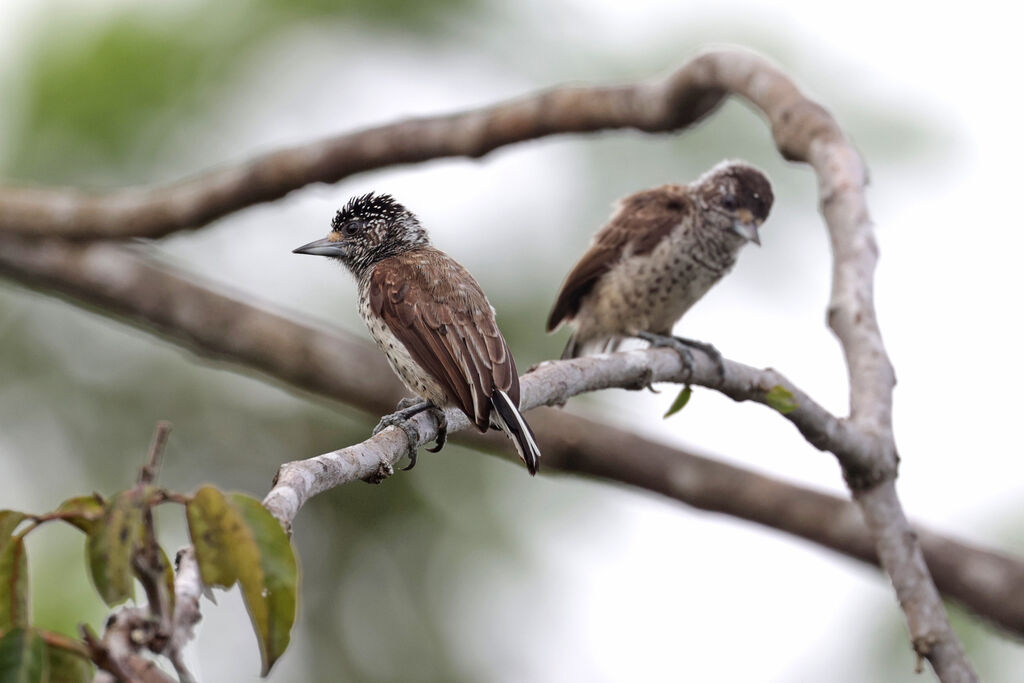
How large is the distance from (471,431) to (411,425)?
2.12 m

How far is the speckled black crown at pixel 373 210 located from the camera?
4.23m

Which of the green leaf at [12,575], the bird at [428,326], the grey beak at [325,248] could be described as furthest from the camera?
the grey beak at [325,248]

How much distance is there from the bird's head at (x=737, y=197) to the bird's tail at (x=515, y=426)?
2.52 metres

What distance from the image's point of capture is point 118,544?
1.59 meters

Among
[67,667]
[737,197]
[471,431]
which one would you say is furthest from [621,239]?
[67,667]

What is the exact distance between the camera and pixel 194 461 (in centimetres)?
753

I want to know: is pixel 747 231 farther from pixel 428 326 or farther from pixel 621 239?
pixel 428 326

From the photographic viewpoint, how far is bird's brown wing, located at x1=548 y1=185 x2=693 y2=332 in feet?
17.8

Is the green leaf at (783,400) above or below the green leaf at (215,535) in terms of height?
above

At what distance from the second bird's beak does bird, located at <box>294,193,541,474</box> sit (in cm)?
168

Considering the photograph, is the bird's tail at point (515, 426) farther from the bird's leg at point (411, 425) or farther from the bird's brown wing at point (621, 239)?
the bird's brown wing at point (621, 239)

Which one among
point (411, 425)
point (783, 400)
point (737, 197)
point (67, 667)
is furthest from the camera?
point (737, 197)

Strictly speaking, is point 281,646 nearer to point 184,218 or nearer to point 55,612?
point 184,218

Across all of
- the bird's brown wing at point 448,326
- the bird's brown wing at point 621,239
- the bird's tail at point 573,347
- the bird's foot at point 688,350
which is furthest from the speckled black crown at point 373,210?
the bird's tail at point 573,347
